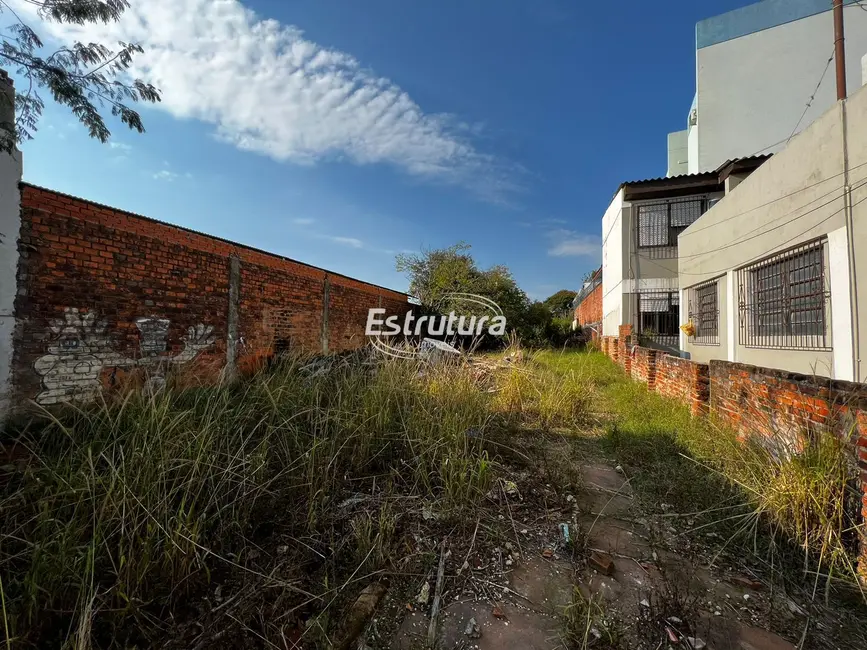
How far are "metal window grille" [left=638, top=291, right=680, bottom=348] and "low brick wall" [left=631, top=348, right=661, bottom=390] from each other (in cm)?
260

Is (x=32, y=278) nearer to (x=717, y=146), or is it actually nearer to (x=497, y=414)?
(x=497, y=414)

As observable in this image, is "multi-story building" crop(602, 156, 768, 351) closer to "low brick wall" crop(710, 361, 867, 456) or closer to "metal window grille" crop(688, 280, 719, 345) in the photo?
"metal window grille" crop(688, 280, 719, 345)

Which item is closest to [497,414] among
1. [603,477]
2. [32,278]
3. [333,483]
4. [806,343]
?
[603,477]

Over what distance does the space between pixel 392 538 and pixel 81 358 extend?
13.4ft

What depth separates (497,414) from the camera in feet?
13.6

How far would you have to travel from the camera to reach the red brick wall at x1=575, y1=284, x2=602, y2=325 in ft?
46.7

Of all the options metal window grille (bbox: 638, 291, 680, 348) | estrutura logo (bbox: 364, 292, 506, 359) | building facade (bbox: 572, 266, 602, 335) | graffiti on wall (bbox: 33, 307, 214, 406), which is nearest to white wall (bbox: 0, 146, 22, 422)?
graffiti on wall (bbox: 33, 307, 214, 406)

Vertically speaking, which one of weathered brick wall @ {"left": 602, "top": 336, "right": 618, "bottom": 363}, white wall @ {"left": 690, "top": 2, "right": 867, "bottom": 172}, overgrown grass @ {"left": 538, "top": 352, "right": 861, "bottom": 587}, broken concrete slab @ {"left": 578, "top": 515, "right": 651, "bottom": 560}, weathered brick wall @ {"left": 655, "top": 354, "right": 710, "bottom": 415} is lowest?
broken concrete slab @ {"left": 578, "top": 515, "right": 651, "bottom": 560}

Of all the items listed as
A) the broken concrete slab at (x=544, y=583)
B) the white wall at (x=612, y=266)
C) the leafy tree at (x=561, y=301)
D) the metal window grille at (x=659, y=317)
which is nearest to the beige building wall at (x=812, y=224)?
the broken concrete slab at (x=544, y=583)

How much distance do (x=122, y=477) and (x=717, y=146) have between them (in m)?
14.9

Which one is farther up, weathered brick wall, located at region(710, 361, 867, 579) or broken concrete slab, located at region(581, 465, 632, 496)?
weathered brick wall, located at region(710, 361, 867, 579)

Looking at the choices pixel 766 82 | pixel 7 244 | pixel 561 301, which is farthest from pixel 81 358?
pixel 561 301

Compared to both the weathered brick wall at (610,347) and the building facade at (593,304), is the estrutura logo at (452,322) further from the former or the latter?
the building facade at (593,304)

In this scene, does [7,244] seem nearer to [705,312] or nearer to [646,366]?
[646,366]
